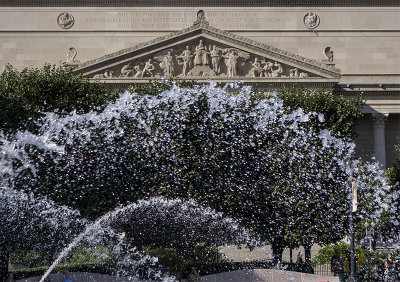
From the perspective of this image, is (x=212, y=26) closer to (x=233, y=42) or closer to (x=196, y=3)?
(x=196, y=3)

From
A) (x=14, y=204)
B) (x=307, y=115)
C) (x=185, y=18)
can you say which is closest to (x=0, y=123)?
(x=14, y=204)

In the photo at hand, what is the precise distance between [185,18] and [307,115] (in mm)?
23201

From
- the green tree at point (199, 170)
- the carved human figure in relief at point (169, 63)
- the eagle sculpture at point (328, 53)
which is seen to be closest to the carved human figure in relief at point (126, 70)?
the carved human figure in relief at point (169, 63)

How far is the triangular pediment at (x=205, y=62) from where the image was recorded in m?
52.5

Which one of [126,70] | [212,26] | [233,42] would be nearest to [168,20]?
[212,26]

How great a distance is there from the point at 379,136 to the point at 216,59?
13.5 m

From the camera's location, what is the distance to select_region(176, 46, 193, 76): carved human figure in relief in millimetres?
52750

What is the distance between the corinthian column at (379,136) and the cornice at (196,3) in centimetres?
1173

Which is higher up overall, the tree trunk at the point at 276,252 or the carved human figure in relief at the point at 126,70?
the carved human figure in relief at the point at 126,70

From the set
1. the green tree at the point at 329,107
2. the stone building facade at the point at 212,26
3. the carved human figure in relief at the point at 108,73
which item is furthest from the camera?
the stone building facade at the point at 212,26

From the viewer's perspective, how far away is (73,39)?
62.5m

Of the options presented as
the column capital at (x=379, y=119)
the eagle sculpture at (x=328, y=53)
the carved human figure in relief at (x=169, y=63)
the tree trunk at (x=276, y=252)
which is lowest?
the tree trunk at (x=276, y=252)

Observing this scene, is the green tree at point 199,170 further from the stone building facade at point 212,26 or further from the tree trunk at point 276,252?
the stone building facade at point 212,26

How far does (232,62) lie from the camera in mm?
53250
